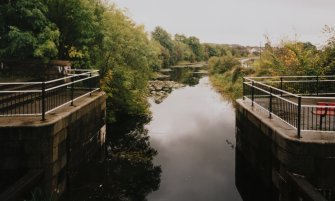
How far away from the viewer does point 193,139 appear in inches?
710

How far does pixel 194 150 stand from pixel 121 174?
174 inches

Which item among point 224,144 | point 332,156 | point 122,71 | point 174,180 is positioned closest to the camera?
point 332,156

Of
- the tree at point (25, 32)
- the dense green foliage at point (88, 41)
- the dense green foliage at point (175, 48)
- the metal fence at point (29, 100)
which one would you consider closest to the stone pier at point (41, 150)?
the metal fence at point (29, 100)

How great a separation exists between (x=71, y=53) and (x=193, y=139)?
7722 millimetres

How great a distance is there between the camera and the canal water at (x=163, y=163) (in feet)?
36.9

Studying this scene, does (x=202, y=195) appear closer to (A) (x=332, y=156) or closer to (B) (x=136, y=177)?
(B) (x=136, y=177)

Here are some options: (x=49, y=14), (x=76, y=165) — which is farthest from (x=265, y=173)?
(x=49, y=14)

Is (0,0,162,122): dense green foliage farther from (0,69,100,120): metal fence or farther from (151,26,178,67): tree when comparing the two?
(151,26,178,67): tree

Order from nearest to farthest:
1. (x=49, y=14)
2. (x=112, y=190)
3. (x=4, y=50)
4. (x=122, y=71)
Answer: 1. (x=112, y=190)
2. (x=4, y=50)
3. (x=49, y=14)
4. (x=122, y=71)

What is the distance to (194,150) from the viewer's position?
631 inches

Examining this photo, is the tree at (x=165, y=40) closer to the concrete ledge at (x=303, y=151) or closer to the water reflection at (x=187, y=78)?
the water reflection at (x=187, y=78)

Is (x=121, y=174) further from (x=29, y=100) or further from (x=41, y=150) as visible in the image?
(x=41, y=150)

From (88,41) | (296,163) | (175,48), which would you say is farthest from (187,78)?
(296,163)

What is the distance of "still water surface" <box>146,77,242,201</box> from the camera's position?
11594mm
